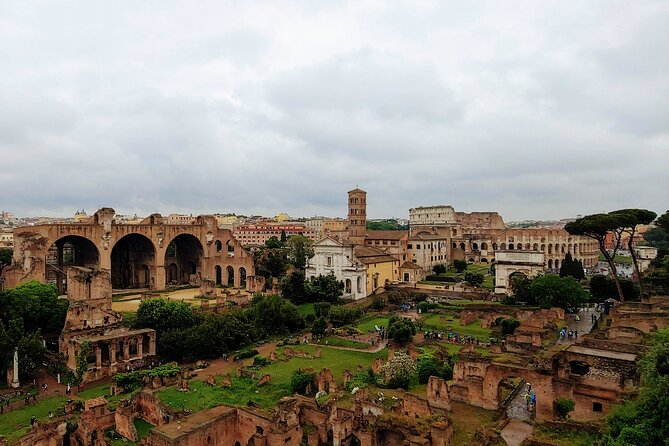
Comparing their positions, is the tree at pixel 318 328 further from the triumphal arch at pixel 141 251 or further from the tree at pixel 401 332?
the triumphal arch at pixel 141 251

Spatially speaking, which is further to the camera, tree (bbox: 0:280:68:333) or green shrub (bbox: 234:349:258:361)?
tree (bbox: 0:280:68:333)

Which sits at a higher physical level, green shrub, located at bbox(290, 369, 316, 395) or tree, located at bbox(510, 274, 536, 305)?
tree, located at bbox(510, 274, 536, 305)

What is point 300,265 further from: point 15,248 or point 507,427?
point 507,427

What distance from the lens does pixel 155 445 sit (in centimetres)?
1820

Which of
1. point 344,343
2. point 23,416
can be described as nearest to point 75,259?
point 23,416

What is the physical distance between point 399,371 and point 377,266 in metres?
32.4

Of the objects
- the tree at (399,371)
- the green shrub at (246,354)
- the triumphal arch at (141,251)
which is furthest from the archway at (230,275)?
the tree at (399,371)

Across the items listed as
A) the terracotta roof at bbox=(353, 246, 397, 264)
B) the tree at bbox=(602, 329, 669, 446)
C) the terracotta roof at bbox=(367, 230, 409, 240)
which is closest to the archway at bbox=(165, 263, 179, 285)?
the terracotta roof at bbox=(353, 246, 397, 264)

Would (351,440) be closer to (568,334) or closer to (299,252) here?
(568,334)

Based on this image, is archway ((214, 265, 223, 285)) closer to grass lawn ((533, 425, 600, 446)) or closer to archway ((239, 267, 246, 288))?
archway ((239, 267, 246, 288))

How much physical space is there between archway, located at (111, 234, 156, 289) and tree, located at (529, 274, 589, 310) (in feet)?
146

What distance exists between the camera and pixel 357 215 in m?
68.7

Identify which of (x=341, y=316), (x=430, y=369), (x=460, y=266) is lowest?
(x=430, y=369)

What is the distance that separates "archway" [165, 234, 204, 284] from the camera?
63.2 m
